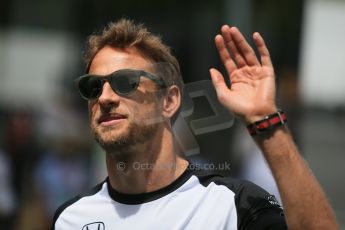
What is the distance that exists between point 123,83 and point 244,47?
0.70 m

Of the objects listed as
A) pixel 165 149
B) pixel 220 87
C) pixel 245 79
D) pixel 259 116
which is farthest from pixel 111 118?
pixel 259 116

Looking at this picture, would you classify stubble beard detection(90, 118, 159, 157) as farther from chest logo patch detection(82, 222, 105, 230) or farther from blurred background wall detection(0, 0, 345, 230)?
Result: blurred background wall detection(0, 0, 345, 230)

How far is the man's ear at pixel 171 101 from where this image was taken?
12.8 feet

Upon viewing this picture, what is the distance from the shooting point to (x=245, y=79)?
3.24 meters

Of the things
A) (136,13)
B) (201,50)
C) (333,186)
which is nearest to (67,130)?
(201,50)

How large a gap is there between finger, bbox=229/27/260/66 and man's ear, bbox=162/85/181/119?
0.73m

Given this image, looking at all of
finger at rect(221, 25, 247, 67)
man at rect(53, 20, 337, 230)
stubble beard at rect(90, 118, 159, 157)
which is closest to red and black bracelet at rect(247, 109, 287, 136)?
man at rect(53, 20, 337, 230)

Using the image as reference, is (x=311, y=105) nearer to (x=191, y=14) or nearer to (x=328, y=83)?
(x=328, y=83)

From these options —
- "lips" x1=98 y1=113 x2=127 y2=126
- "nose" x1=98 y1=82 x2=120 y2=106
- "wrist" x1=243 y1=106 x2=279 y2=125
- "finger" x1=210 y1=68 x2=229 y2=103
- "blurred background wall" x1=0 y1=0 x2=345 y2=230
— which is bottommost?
"blurred background wall" x1=0 y1=0 x2=345 y2=230

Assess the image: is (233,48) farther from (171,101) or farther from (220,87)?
(171,101)

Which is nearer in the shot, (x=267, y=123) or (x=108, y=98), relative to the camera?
(x=267, y=123)

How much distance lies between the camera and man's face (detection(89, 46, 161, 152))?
3.62 m

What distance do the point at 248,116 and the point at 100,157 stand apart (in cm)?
708

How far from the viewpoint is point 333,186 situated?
11188mm
